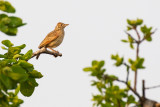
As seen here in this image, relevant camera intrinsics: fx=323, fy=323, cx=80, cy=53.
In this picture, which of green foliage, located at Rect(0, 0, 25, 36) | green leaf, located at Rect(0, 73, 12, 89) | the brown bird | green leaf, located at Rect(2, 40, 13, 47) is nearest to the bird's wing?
the brown bird

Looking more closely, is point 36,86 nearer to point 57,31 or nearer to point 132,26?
point 132,26

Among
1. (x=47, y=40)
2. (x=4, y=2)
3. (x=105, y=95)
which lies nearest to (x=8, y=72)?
(x=4, y=2)

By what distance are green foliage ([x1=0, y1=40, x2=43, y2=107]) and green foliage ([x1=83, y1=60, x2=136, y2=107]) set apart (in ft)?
2.91

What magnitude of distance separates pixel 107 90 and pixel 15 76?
1.03 meters

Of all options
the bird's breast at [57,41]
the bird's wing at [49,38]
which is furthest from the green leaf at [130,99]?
the bird's breast at [57,41]

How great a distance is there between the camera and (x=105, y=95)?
321cm

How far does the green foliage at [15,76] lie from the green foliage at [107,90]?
0.89 metres

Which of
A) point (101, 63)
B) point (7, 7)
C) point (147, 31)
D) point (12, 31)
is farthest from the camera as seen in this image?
point (7, 7)

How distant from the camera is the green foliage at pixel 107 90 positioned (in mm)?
2929

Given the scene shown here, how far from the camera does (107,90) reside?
3104mm

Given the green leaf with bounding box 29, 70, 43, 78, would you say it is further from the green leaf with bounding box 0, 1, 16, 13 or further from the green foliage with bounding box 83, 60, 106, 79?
the green foliage with bounding box 83, 60, 106, 79

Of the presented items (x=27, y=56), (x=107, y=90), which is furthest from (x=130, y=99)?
(x=27, y=56)

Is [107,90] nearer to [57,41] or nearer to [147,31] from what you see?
[147,31]

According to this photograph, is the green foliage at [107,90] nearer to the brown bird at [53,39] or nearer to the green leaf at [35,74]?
the green leaf at [35,74]
